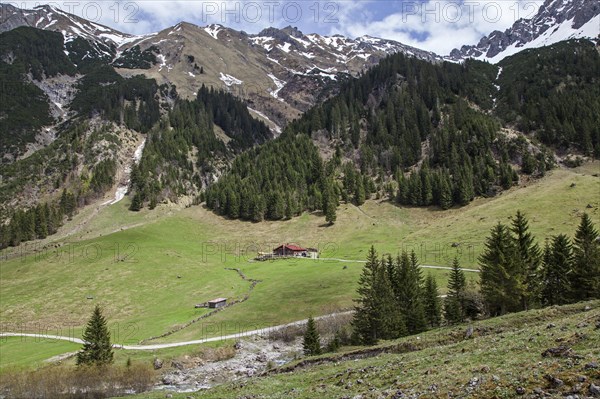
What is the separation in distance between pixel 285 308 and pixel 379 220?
82.9m

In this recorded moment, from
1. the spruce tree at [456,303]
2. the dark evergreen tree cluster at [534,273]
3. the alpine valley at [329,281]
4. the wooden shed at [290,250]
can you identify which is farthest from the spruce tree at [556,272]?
the wooden shed at [290,250]

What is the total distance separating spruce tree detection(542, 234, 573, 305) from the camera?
5790cm

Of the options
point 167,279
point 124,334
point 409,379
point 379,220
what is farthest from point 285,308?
point 379,220

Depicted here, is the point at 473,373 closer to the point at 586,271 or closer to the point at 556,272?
the point at 586,271

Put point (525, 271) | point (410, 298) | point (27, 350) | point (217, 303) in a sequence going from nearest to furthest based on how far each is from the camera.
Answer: point (525, 271) → point (410, 298) → point (27, 350) → point (217, 303)

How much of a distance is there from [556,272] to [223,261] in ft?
310

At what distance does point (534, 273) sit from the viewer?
189 feet

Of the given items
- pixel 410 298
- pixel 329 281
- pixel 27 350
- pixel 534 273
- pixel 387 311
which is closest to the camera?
pixel 387 311

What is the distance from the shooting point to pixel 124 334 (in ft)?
245

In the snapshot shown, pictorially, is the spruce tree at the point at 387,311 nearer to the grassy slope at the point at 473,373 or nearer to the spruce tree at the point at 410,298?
the spruce tree at the point at 410,298

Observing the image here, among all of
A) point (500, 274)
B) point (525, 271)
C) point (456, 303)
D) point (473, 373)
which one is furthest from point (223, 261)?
point (473, 373)

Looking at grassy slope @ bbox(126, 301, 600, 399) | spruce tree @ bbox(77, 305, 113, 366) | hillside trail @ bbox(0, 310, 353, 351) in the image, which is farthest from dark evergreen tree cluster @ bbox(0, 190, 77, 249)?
grassy slope @ bbox(126, 301, 600, 399)

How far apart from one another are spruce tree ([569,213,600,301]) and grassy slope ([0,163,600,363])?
2762 centimetres

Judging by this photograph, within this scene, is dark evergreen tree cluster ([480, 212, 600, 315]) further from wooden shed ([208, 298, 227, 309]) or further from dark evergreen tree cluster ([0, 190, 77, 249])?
dark evergreen tree cluster ([0, 190, 77, 249])
